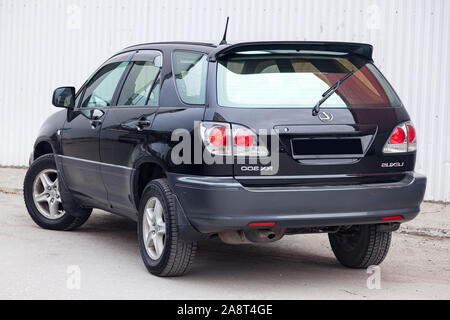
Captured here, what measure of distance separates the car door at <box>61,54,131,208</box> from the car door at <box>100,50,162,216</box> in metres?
0.16

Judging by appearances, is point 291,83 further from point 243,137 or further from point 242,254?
point 242,254

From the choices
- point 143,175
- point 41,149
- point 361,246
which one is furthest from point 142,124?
point 41,149

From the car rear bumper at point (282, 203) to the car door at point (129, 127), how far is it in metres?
0.74

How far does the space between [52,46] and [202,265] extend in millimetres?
8207

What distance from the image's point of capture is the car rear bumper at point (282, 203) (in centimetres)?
573

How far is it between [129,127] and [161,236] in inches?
39.5

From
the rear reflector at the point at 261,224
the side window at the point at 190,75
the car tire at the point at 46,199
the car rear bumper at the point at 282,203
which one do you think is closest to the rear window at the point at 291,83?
the side window at the point at 190,75

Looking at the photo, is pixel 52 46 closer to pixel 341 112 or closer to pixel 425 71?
pixel 425 71

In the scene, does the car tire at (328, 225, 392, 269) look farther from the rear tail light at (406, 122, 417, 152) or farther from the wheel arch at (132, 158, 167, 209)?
the wheel arch at (132, 158, 167, 209)

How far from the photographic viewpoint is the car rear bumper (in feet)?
18.8

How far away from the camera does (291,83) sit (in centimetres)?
609

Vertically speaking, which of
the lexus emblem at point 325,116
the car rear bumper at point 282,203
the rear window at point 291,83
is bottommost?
the car rear bumper at point 282,203

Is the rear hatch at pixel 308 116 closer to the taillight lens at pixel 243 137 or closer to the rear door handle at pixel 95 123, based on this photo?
the taillight lens at pixel 243 137

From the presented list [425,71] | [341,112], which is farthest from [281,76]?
[425,71]
